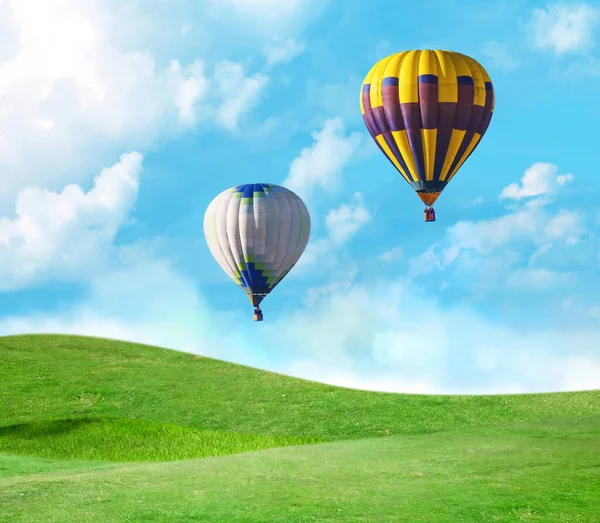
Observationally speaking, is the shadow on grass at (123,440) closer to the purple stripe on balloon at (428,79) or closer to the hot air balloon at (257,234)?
the hot air balloon at (257,234)

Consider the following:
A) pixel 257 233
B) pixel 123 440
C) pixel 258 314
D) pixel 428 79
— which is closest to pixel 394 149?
pixel 428 79

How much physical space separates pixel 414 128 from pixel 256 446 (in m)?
18.7

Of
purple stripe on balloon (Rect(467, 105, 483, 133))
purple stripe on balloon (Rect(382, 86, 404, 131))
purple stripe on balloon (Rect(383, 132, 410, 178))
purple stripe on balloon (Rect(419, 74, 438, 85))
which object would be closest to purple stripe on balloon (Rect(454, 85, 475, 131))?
purple stripe on balloon (Rect(467, 105, 483, 133))

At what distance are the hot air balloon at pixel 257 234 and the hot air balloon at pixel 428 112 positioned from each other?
24.7ft

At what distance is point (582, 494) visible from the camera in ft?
94.4

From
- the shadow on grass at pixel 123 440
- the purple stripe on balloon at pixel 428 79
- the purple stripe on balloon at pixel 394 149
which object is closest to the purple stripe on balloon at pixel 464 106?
the purple stripe on balloon at pixel 428 79

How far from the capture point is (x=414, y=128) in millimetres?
49938

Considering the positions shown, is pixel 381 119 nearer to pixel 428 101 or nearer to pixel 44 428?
pixel 428 101

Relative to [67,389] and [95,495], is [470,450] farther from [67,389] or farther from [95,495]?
[67,389]

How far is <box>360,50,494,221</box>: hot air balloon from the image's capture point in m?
49.8

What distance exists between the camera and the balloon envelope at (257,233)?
54.9 metres

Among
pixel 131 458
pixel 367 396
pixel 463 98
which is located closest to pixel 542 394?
pixel 367 396

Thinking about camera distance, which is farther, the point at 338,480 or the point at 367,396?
the point at 367,396

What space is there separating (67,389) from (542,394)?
27658mm
